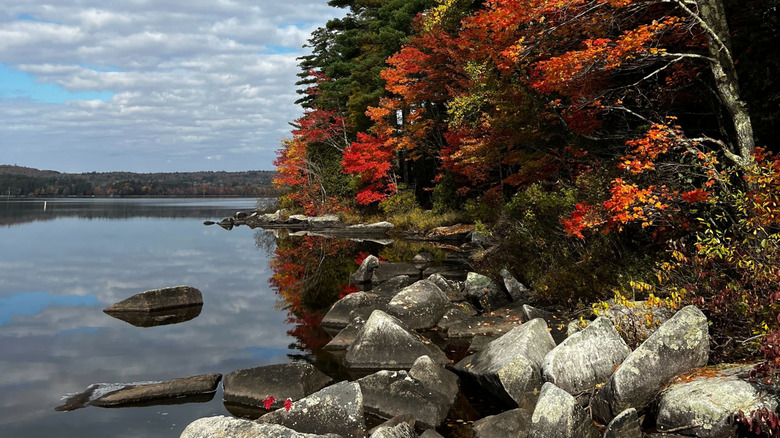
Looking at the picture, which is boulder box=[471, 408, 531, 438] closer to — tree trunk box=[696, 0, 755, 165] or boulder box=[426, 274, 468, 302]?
tree trunk box=[696, 0, 755, 165]

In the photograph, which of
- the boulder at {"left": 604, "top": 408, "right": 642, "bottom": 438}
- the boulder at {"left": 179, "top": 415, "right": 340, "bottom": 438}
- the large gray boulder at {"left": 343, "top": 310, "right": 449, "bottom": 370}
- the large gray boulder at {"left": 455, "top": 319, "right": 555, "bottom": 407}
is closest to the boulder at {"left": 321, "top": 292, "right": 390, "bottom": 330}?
the large gray boulder at {"left": 343, "top": 310, "right": 449, "bottom": 370}

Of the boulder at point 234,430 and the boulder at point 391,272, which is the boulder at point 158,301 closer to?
the boulder at point 391,272

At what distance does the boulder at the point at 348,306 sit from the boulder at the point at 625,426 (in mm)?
7420

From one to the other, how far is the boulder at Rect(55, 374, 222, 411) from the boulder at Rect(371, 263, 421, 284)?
9.80 m

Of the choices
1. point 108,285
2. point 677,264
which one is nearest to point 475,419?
point 677,264

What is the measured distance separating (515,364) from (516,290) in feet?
20.4

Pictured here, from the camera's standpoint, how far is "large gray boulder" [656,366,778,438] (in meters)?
5.60

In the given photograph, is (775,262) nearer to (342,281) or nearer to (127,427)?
(127,427)

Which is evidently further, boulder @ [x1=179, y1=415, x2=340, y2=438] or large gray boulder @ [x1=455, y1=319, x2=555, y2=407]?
large gray boulder @ [x1=455, y1=319, x2=555, y2=407]

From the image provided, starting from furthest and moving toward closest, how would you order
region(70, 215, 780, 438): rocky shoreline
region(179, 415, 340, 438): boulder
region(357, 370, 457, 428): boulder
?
region(357, 370, 457, 428): boulder < region(70, 215, 780, 438): rocky shoreline < region(179, 415, 340, 438): boulder

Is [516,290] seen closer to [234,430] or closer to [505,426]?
[505,426]

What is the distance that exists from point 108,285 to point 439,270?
45.7 ft

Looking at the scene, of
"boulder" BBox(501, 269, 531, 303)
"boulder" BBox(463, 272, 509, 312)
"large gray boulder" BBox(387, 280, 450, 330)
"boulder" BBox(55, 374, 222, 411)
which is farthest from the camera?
"boulder" BBox(463, 272, 509, 312)

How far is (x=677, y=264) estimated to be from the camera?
8.73 m
